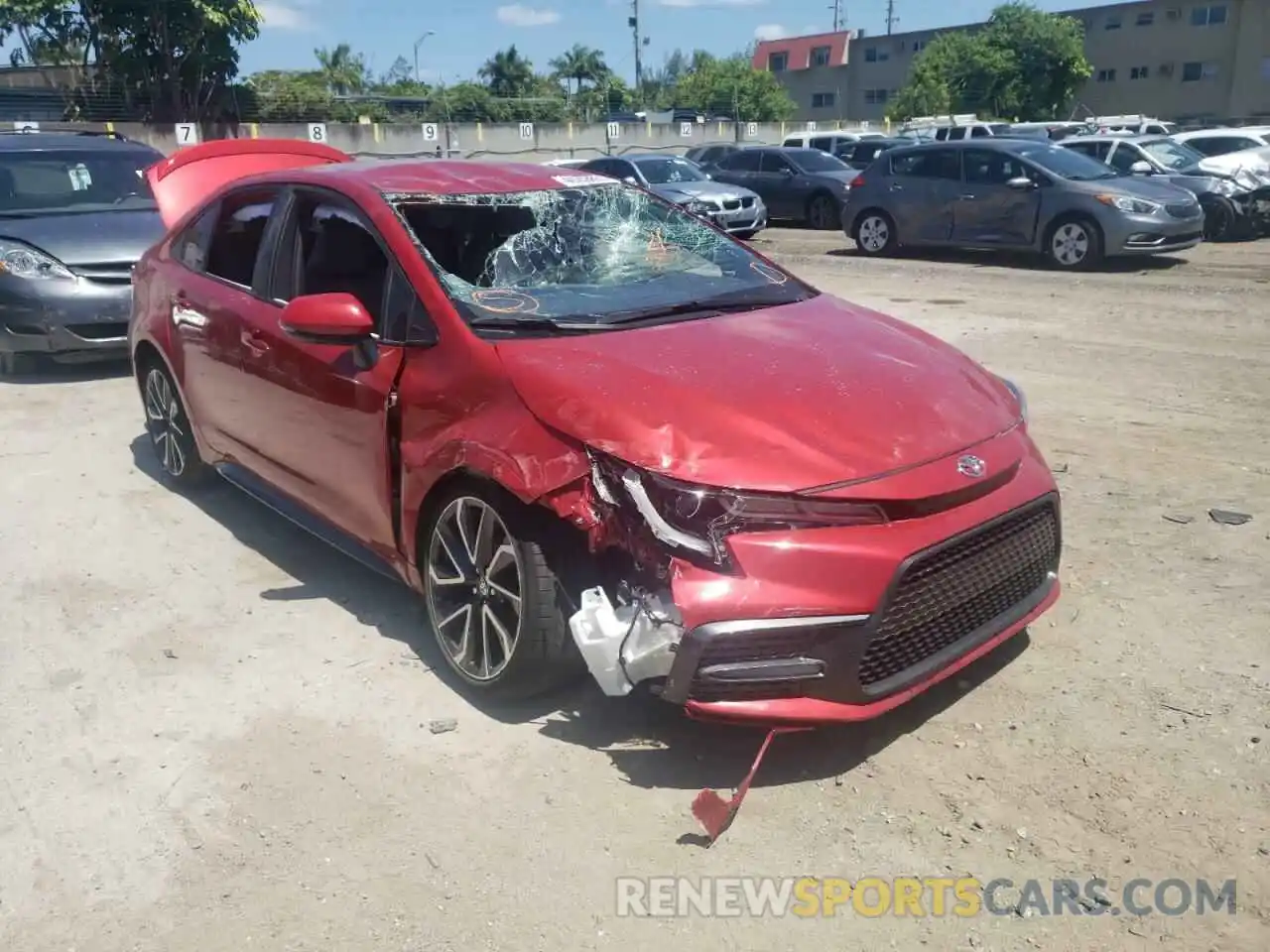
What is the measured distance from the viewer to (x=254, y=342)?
15.5 ft

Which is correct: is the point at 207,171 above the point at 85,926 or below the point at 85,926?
above

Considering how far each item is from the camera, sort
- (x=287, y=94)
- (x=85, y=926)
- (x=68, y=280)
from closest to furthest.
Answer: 1. (x=85, y=926)
2. (x=68, y=280)
3. (x=287, y=94)

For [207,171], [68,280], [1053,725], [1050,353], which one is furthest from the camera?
[1050,353]

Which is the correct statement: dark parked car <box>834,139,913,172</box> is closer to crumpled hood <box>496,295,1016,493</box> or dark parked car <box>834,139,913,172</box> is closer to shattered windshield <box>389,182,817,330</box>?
shattered windshield <box>389,182,817,330</box>

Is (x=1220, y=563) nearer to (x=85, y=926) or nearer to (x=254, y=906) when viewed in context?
(x=254, y=906)

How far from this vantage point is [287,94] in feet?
130

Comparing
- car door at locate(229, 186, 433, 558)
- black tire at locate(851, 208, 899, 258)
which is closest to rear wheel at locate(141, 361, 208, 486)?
car door at locate(229, 186, 433, 558)

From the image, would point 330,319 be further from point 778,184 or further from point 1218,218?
point 778,184

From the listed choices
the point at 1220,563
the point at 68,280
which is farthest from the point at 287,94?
the point at 1220,563

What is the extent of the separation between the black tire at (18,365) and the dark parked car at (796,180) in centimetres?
1459

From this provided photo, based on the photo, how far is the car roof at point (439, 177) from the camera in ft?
14.6

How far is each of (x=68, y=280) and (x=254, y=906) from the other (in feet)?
21.9

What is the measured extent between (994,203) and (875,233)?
210 cm

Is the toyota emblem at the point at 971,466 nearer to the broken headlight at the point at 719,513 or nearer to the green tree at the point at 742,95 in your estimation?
the broken headlight at the point at 719,513
